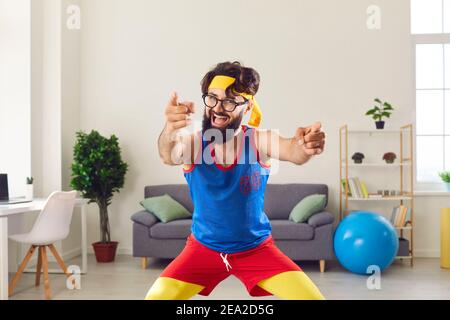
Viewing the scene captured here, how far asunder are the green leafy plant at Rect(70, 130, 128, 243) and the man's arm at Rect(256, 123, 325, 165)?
3.25 metres

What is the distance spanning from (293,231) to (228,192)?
9.18 feet

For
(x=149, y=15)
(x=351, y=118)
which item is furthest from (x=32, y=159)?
(x=351, y=118)

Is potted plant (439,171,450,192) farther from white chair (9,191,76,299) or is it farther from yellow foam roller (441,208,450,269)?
white chair (9,191,76,299)

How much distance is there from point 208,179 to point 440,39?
459cm

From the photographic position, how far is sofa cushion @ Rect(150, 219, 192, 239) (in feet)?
14.6

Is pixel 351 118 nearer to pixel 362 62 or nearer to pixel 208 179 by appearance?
pixel 362 62

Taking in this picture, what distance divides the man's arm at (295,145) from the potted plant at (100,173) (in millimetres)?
3251

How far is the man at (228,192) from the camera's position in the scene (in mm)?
1630

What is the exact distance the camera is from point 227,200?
168cm

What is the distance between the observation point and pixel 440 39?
5262 mm

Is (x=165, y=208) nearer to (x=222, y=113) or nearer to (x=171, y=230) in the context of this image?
(x=171, y=230)

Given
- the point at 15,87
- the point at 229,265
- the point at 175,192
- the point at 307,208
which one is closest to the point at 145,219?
the point at 175,192

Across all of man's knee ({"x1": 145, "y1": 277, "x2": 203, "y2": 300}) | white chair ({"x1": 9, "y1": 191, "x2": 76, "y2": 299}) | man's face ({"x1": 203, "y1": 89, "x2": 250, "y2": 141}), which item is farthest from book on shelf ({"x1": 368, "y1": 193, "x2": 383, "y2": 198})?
man's knee ({"x1": 145, "y1": 277, "x2": 203, "y2": 300})

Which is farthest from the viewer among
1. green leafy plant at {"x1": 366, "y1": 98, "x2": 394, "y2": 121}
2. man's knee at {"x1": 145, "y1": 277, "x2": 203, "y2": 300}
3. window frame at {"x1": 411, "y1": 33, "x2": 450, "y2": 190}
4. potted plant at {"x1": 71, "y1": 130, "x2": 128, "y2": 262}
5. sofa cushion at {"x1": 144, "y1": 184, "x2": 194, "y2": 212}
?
window frame at {"x1": 411, "y1": 33, "x2": 450, "y2": 190}
